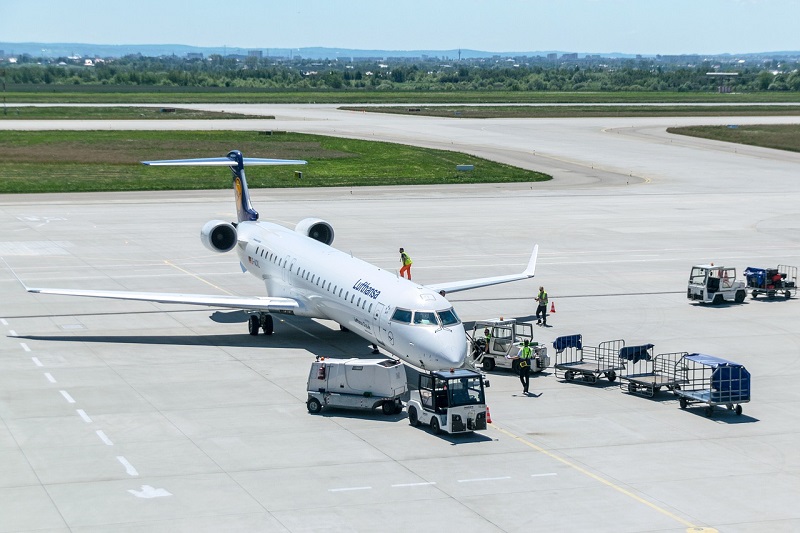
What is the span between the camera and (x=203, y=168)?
9938 cm

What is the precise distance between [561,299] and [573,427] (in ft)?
59.2

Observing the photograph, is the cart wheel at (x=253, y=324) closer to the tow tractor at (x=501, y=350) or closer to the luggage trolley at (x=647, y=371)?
the tow tractor at (x=501, y=350)

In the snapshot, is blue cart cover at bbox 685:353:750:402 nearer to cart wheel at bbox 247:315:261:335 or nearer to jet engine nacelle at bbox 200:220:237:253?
cart wheel at bbox 247:315:261:335

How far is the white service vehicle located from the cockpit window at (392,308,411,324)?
6.46 ft

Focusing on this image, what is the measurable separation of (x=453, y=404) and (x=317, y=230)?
18599mm

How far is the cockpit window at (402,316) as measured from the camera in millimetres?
32469

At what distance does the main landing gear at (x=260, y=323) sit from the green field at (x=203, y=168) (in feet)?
149

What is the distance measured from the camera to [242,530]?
72.8ft

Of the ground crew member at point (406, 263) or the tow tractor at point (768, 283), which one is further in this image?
the ground crew member at point (406, 263)

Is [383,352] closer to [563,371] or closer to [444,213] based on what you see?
[563,371]

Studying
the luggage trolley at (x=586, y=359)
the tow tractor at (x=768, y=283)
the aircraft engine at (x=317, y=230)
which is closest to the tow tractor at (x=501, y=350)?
the luggage trolley at (x=586, y=359)

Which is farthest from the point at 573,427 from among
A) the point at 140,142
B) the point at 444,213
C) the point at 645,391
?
the point at 140,142

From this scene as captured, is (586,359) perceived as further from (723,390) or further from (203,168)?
(203,168)

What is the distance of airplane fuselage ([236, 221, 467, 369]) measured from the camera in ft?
104
